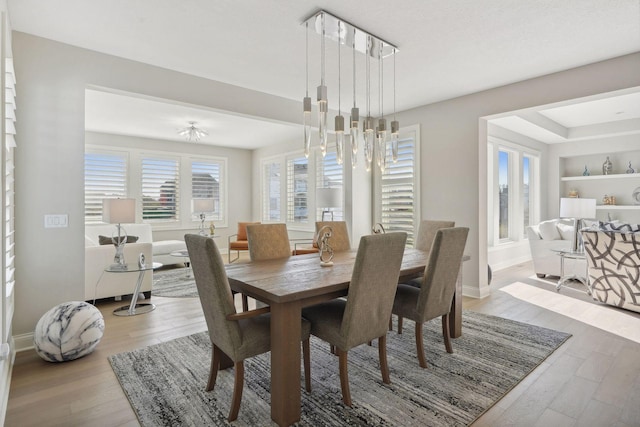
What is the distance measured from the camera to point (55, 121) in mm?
2949

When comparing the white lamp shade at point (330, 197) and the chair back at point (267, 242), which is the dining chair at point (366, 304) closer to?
the chair back at point (267, 242)

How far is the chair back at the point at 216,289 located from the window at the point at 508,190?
5.47 m

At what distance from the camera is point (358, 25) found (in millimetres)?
2697

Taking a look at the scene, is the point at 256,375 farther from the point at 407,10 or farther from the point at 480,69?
the point at 480,69

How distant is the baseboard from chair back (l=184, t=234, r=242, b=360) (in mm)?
2003

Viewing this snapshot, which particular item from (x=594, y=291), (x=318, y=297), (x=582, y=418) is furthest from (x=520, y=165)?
(x=318, y=297)

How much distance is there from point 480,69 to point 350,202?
101 inches

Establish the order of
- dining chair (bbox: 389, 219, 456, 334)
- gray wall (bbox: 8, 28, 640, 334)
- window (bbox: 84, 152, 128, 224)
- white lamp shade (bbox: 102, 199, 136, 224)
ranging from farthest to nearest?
window (bbox: 84, 152, 128, 224) < dining chair (bbox: 389, 219, 456, 334) < white lamp shade (bbox: 102, 199, 136, 224) < gray wall (bbox: 8, 28, 640, 334)

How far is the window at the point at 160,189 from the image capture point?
7.16 meters

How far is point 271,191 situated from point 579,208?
594 cm

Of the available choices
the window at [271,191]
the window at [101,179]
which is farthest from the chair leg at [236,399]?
the window at [271,191]

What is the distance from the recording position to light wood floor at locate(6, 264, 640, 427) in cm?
193

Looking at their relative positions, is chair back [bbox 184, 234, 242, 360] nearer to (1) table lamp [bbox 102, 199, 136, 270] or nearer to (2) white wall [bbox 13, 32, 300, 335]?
(2) white wall [bbox 13, 32, 300, 335]

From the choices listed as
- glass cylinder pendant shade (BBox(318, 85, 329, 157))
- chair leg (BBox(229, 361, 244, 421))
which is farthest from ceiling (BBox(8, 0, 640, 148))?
chair leg (BBox(229, 361, 244, 421))
